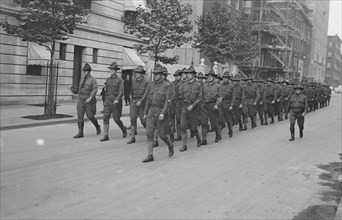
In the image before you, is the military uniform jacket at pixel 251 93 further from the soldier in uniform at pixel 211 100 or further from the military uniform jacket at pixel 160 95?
the military uniform jacket at pixel 160 95

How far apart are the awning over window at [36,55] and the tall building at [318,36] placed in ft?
214

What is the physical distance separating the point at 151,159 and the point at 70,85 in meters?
15.4

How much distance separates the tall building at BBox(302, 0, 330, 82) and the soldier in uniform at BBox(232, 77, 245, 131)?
6589 cm

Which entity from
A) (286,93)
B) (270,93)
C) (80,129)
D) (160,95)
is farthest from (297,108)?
(286,93)

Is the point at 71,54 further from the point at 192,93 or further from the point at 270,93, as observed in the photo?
the point at 192,93

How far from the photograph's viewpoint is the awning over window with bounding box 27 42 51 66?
19.9 meters

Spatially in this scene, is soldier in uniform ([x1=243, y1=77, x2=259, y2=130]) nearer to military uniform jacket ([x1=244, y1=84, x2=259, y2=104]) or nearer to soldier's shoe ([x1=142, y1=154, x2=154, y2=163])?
military uniform jacket ([x1=244, y1=84, x2=259, y2=104])

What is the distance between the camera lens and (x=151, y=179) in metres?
7.74

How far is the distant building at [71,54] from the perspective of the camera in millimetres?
19203

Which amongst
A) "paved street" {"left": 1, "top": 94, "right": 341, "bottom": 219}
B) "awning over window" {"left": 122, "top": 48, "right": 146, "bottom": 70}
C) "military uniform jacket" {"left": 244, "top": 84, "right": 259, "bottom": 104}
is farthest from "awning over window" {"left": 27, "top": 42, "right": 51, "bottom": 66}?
"military uniform jacket" {"left": 244, "top": 84, "right": 259, "bottom": 104}

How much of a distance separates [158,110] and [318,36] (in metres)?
88.6

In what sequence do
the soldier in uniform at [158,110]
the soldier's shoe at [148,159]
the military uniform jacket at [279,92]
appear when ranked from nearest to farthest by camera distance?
the soldier's shoe at [148,159]
the soldier in uniform at [158,110]
the military uniform jacket at [279,92]

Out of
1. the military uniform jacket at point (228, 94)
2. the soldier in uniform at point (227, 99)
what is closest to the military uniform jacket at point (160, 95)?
the soldier in uniform at point (227, 99)

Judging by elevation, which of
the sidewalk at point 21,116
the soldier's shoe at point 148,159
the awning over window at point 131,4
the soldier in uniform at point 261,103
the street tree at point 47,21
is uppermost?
the awning over window at point 131,4
